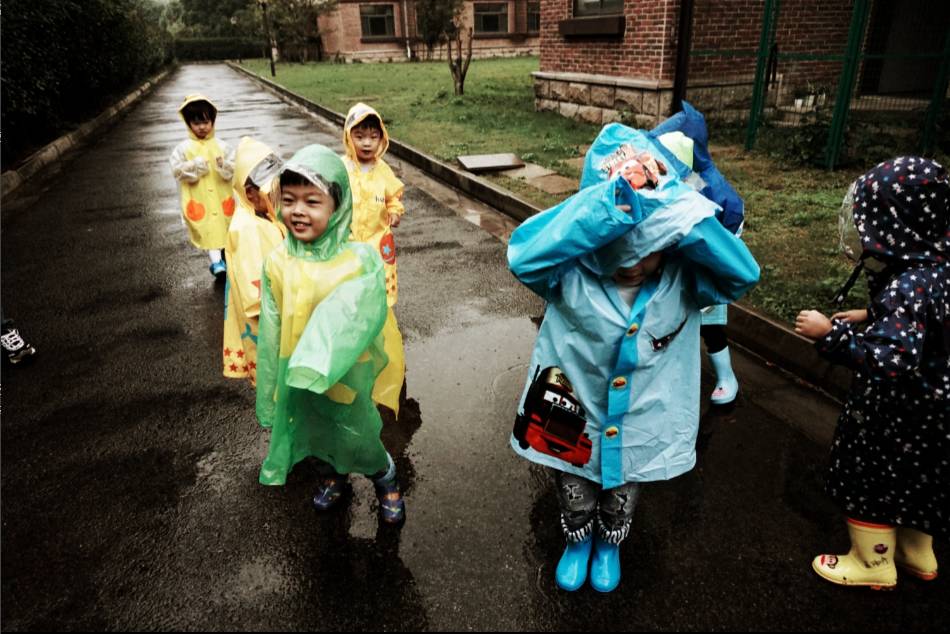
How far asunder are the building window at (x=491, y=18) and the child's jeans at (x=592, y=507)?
43047 mm

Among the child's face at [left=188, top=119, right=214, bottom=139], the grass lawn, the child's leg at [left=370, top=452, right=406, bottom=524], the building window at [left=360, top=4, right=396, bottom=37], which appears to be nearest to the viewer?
the child's leg at [left=370, top=452, right=406, bottom=524]

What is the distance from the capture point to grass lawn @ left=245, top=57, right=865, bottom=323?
454 cm

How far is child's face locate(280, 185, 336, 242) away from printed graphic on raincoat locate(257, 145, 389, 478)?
4 cm

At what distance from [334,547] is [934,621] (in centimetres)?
227

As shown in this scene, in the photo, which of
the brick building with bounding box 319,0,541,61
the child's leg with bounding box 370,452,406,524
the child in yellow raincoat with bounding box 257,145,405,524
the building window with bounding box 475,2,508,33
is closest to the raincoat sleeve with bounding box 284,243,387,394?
the child in yellow raincoat with bounding box 257,145,405,524

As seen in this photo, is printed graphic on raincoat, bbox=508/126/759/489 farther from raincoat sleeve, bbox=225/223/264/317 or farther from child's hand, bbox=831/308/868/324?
raincoat sleeve, bbox=225/223/264/317

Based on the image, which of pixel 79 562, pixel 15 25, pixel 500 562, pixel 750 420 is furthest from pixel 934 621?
pixel 15 25

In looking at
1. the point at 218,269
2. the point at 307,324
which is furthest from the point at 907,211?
the point at 218,269

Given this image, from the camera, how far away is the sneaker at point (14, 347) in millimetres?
4086

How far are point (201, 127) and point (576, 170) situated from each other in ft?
15.9

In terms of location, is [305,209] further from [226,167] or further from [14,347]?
[226,167]

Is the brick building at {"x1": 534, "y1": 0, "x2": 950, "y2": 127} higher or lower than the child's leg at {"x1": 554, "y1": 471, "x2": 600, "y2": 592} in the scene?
higher

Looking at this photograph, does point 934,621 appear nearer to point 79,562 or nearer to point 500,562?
point 500,562

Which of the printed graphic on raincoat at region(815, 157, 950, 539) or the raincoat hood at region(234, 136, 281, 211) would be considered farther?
A: the raincoat hood at region(234, 136, 281, 211)
